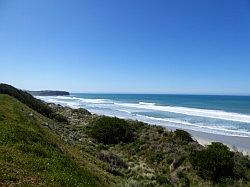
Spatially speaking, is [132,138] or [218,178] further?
[132,138]

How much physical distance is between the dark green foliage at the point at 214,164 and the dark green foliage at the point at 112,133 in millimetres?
8418

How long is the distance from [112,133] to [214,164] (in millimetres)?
10494

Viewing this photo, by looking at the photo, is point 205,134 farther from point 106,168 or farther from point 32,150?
point 32,150

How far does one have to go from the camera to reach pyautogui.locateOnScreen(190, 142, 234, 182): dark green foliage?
19484 mm

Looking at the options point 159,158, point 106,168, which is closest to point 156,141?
point 159,158

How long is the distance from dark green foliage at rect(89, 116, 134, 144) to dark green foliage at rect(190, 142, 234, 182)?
27.6 feet

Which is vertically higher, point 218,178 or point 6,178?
point 6,178

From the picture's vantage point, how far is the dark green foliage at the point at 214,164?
19.5 m

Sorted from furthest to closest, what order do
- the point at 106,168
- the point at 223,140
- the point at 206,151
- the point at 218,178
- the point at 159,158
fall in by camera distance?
the point at 223,140 → the point at 159,158 → the point at 206,151 → the point at 218,178 → the point at 106,168

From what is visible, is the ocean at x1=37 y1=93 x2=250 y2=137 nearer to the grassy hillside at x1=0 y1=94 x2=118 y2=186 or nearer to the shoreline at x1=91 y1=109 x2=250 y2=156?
the shoreline at x1=91 y1=109 x2=250 y2=156

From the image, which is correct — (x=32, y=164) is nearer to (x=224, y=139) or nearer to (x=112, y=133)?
(x=112, y=133)

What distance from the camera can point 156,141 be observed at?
26812 millimetres

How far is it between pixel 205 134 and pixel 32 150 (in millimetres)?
31758

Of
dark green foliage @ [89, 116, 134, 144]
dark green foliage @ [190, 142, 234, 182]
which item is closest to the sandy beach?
dark green foliage @ [89, 116, 134, 144]
